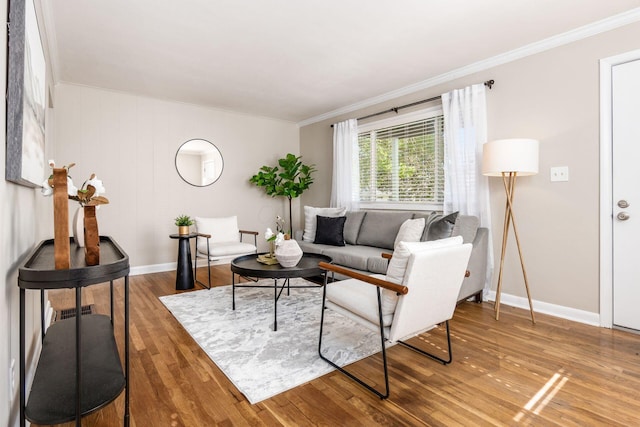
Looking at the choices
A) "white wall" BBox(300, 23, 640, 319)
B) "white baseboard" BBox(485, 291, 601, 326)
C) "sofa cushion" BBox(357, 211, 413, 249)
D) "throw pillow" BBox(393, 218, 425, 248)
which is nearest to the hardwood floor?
"white baseboard" BBox(485, 291, 601, 326)

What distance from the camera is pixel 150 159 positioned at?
4.75 metres

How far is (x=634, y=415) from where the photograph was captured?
166cm

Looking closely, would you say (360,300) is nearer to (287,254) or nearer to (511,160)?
(287,254)

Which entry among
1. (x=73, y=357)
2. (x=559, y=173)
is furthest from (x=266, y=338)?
(x=559, y=173)

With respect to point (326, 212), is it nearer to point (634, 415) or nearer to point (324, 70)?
point (324, 70)

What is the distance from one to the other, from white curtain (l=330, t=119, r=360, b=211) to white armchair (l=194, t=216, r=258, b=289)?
60.0 inches

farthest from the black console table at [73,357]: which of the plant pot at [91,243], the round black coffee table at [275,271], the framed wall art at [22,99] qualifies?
the round black coffee table at [275,271]

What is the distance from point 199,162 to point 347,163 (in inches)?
90.1

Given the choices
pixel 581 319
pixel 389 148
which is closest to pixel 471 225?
pixel 581 319

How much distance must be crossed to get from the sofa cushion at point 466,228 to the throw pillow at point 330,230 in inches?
58.6

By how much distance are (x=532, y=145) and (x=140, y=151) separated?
4692 mm

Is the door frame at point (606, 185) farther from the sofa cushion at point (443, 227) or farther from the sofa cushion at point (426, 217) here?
the sofa cushion at point (426, 217)

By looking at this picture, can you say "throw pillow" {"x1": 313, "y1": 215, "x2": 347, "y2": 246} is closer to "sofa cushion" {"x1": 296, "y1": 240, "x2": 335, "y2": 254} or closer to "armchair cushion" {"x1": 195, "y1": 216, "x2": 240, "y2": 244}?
"sofa cushion" {"x1": 296, "y1": 240, "x2": 335, "y2": 254}

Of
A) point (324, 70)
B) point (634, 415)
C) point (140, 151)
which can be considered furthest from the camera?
point (140, 151)
